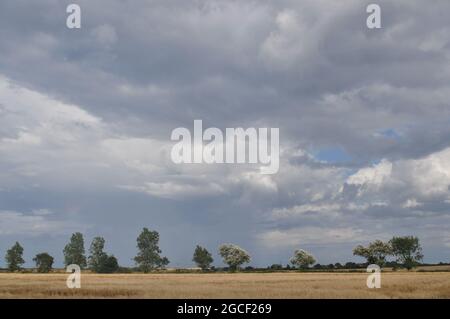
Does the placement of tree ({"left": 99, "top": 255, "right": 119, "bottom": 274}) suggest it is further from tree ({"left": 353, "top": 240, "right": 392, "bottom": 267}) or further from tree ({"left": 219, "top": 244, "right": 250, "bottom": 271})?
tree ({"left": 353, "top": 240, "right": 392, "bottom": 267})

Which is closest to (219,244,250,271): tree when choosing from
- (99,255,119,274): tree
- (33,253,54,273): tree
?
(99,255,119,274): tree

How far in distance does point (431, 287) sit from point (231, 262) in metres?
136

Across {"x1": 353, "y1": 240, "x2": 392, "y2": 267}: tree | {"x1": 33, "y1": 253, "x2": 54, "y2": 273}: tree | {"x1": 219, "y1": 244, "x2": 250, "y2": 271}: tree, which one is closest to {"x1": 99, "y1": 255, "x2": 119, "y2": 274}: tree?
{"x1": 33, "y1": 253, "x2": 54, "y2": 273}: tree

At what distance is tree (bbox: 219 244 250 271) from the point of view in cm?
19238

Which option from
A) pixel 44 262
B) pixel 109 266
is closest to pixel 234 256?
pixel 109 266

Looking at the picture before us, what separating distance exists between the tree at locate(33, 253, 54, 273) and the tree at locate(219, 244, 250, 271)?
65.8m

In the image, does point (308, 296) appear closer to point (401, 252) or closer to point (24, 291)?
point (24, 291)

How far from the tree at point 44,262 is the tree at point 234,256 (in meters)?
65.8

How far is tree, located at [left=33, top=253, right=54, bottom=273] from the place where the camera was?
636 feet

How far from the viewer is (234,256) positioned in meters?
194

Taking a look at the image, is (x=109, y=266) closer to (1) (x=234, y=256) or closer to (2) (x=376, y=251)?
(1) (x=234, y=256)

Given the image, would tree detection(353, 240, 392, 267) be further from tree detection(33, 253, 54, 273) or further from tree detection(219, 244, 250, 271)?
tree detection(33, 253, 54, 273)
